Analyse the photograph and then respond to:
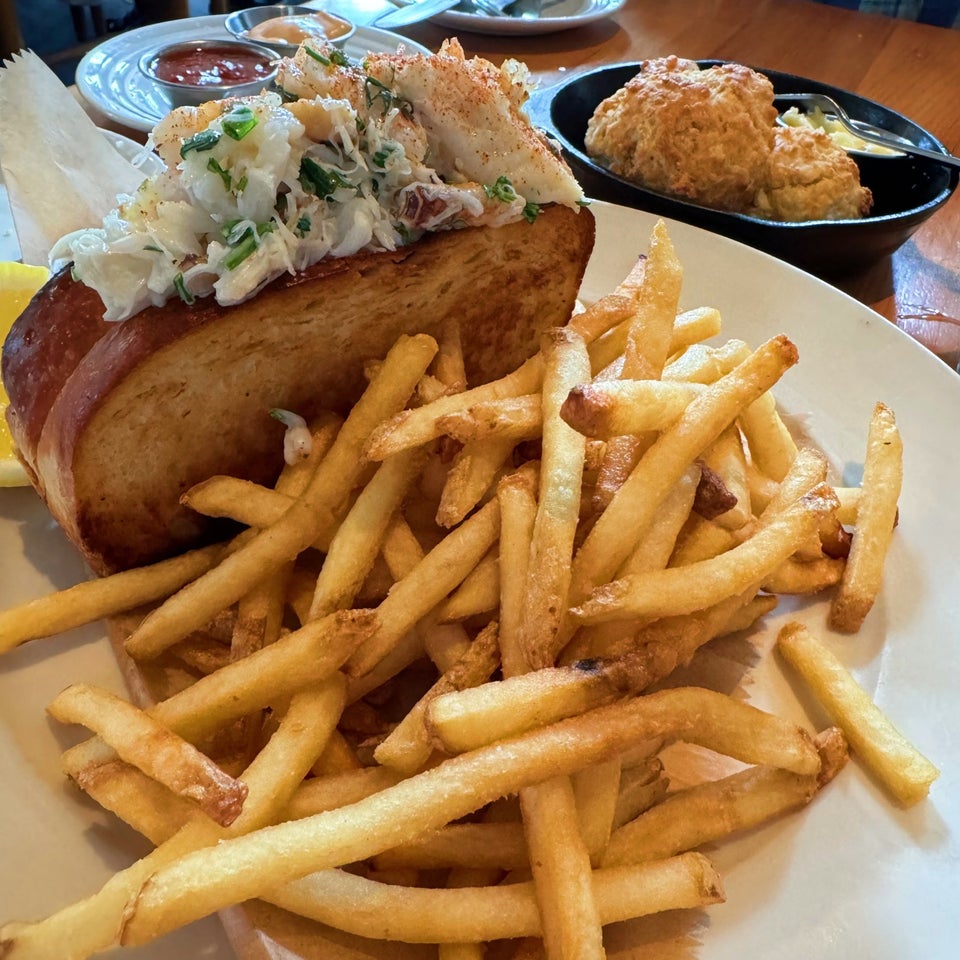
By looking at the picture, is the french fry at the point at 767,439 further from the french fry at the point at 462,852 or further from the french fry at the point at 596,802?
the french fry at the point at 462,852

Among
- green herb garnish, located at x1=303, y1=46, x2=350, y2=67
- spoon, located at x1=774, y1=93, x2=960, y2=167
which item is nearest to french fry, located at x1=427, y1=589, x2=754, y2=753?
green herb garnish, located at x1=303, y1=46, x2=350, y2=67

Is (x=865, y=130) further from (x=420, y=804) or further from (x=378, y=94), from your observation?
(x=420, y=804)

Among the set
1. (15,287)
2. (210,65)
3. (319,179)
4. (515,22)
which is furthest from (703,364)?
(515,22)

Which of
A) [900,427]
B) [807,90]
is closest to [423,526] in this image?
[900,427]

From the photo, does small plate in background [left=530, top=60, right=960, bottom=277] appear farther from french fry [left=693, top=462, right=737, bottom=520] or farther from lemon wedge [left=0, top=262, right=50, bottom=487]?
lemon wedge [left=0, top=262, right=50, bottom=487]

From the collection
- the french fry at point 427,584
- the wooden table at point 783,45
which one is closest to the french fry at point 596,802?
the french fry at point 427,584

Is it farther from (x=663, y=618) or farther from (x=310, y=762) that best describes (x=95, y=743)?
(x=663, y=618)
